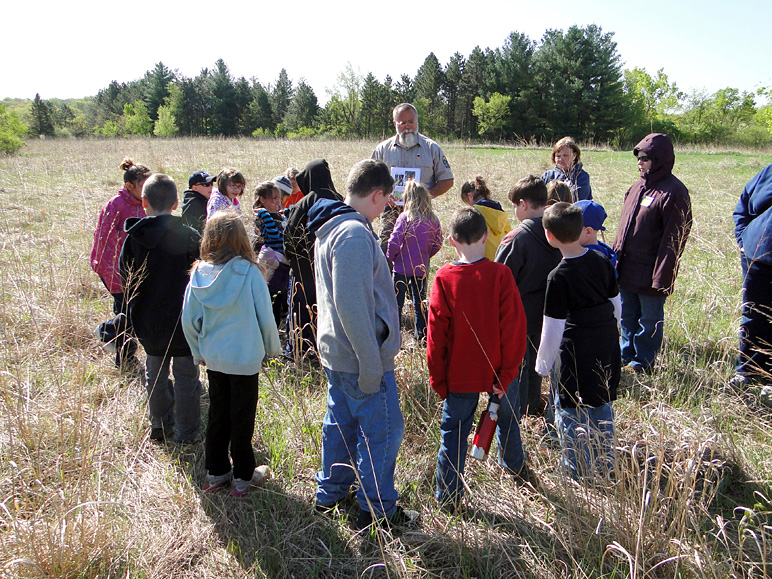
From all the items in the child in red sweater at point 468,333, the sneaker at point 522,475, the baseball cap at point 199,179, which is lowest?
the sneaker at point 522,475

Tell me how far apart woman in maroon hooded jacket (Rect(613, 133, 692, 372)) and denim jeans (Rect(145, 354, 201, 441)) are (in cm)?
353

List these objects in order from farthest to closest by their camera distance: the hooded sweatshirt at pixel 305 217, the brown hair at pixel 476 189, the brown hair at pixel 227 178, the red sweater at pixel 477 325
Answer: the brown hair at pixel 227 178
the brown hair at pixel 476 189
the hooded sweatshirt at pixel 305 217
the red sweater at pixel 477 325

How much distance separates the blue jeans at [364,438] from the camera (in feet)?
7.43

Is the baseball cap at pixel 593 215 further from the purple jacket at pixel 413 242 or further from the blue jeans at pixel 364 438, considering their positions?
the blue jeans at pixel 364 438

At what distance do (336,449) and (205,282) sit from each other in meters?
1.13

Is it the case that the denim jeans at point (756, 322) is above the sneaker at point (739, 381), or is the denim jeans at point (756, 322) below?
above

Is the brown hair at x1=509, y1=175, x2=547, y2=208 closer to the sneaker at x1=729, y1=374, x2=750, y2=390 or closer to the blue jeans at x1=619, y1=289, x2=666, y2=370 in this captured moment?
the blue jeans at x1=619, y1=289, x2=666, y2=370

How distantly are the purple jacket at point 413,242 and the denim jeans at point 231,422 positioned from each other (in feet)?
6.68

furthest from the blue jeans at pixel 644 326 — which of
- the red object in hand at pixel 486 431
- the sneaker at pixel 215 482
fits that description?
the sneaker at pixel 215 482

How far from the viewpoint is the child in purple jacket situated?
4.23m

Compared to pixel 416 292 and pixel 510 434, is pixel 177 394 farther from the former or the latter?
pixel 416 292

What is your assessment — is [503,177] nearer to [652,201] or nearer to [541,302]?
[652,201]

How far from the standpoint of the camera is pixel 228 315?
101 inches

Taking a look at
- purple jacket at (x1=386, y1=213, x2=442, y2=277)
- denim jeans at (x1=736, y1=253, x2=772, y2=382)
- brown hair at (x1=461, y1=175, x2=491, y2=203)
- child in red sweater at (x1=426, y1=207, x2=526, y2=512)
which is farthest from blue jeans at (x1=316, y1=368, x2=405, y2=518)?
denim jeans at (x1=736, y1=253, x2=772, y2=382)
